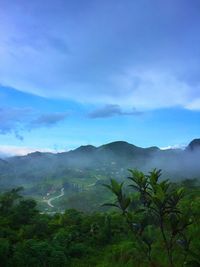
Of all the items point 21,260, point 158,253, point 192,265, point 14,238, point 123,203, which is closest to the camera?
point 192,265

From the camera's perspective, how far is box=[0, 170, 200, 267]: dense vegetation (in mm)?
14109

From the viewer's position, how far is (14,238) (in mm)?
24344

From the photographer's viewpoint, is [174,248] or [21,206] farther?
[21,206]

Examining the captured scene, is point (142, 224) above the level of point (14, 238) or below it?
above

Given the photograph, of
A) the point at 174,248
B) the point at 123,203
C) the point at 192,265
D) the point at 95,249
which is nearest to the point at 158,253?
the point at 174,248

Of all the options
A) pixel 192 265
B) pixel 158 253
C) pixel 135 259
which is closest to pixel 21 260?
pixel 135 259

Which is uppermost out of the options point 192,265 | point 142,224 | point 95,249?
point 142,224

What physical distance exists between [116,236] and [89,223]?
2.25m

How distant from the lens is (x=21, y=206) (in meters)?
31.2

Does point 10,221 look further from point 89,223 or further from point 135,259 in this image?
point 135,259

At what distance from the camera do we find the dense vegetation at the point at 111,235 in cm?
1411

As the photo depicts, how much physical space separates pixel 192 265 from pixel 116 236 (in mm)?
17659

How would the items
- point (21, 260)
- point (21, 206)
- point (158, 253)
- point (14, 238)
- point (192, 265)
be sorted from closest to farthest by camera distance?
point (192, 265) < point (21, 260) < point (158, 253) < point (14, 238) < point (21, 206)

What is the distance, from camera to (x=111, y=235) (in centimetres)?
2817
